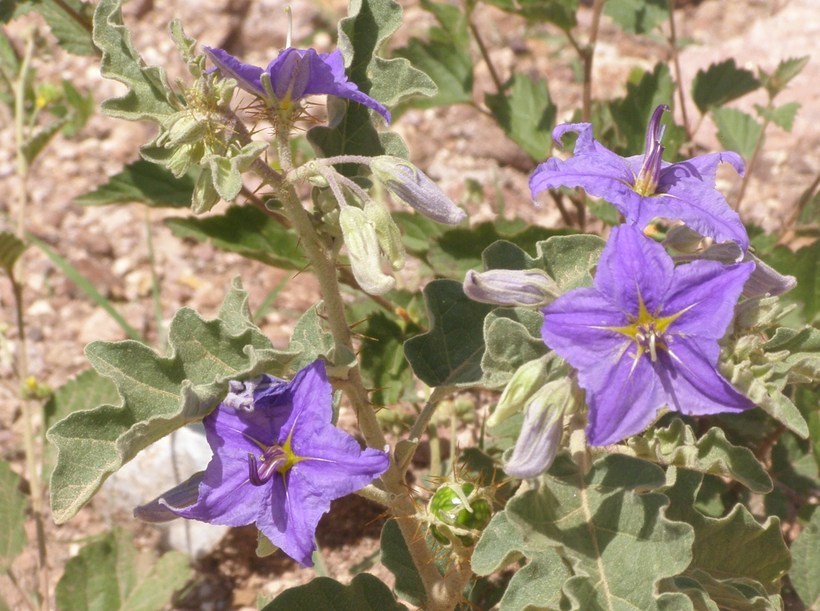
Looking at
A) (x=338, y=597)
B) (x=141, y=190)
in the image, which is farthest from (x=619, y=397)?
(x=141, y=190)

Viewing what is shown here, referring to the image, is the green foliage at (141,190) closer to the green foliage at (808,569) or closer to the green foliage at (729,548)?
the green foliage at (729,548)

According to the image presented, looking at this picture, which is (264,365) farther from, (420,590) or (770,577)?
(770,577)

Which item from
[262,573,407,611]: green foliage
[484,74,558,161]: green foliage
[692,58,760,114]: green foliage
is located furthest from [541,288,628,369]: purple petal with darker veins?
[692,58,760,114]: green foliage

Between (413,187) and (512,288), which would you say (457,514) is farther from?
(413,187)

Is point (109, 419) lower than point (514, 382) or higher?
lower

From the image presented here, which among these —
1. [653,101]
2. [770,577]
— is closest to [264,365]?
[770,577]

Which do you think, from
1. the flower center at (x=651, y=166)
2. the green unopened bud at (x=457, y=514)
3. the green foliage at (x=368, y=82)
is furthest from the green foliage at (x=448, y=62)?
the green unopened bud at (x=457, y=514)
